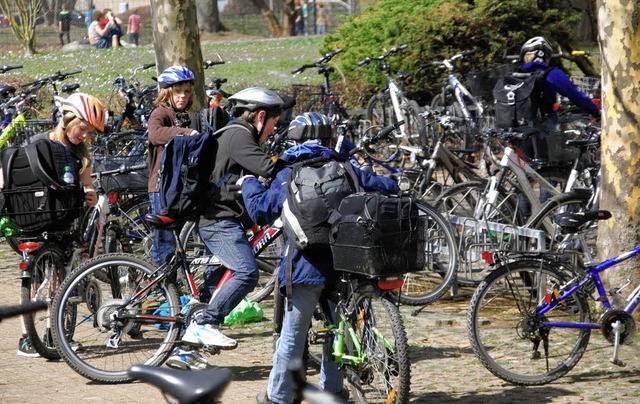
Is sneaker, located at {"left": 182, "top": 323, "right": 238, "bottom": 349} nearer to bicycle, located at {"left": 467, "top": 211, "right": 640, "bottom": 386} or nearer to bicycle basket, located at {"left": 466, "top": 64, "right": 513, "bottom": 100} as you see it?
bicycle, located at {"left": 467, "top": 211, "right": 640, "bottom": 386}

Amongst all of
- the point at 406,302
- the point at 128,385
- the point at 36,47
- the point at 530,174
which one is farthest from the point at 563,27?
the point at 36,47

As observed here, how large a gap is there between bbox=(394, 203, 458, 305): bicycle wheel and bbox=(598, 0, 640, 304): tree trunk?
4.35 ft

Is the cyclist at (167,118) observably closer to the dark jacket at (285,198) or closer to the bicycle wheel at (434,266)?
the bicycle wheel at (434,266)

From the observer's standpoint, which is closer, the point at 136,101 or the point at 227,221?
the point at 227,221

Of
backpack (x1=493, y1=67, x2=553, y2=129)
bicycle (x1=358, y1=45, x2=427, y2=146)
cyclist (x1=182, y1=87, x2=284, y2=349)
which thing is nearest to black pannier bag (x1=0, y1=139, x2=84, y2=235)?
cyclist (x1=182, y1=87, x2=284, y2=349)

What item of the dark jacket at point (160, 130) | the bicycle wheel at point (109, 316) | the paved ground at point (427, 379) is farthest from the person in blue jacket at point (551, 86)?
the bicycle wheel at point (109, 316)

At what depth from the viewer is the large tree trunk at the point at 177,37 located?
10.7 meters

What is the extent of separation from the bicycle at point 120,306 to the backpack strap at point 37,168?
2.28 feet

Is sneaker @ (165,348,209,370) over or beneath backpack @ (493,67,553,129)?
beneath

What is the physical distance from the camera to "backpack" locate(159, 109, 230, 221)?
6.76 meters

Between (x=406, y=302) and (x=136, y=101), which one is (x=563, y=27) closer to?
(x=136, y=101)

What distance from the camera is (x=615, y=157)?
782 centimetres

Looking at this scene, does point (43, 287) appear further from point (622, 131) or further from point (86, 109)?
Answer: point (622, 131)

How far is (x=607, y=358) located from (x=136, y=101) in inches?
371
